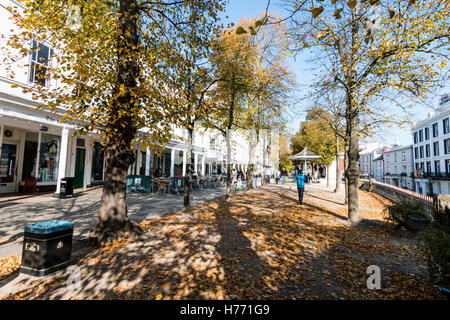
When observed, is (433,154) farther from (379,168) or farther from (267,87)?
(267,87)

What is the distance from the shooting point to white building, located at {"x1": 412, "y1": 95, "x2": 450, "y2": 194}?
39.3 meters

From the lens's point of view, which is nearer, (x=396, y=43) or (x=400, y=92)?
(x=396, y=43)

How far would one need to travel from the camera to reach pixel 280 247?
536 centimetres

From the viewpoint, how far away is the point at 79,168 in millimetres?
15430

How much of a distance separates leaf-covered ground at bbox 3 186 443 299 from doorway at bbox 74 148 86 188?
1107cm

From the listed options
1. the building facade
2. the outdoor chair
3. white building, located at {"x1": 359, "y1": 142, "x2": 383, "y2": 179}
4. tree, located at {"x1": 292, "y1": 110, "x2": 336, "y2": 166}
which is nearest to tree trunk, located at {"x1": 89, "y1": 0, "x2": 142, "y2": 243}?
the outdoor chair

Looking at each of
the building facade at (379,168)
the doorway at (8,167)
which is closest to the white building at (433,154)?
the building facade at (379,168)

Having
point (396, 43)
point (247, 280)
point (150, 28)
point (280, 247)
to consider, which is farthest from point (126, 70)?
point (396, 43)

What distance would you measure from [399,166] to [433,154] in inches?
701

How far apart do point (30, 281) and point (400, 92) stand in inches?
444

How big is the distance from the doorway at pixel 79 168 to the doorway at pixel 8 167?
3.22 metres

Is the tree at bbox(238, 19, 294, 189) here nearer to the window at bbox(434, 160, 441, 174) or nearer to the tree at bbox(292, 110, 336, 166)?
the tree at bbox(292, 110, 336, 166)

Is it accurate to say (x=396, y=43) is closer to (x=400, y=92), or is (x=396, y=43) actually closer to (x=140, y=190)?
(x=400, y=92)
